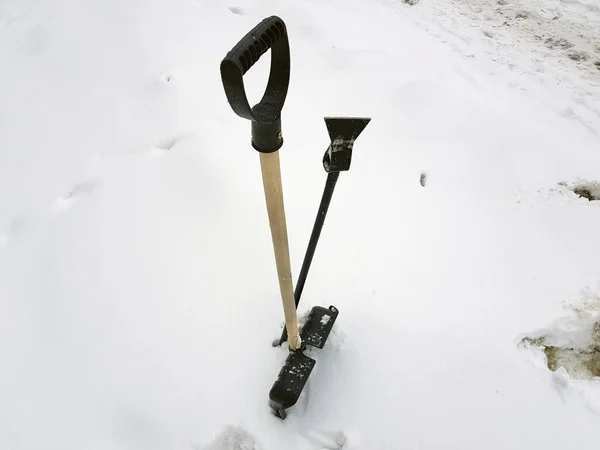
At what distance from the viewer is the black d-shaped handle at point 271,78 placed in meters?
0.74

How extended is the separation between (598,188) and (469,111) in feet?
3.05

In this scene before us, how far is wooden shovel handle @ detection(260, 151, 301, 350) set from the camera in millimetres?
947

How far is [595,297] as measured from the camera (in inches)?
74.6

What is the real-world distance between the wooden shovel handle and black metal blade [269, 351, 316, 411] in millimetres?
187

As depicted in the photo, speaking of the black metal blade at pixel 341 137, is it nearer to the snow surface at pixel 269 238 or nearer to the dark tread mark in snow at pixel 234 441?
the snow surface at pixel 269 238

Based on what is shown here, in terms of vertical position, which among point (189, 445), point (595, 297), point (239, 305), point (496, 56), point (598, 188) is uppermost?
point (496, 56)

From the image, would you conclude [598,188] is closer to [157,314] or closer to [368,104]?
[368,104]

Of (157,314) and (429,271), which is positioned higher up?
(429,271)

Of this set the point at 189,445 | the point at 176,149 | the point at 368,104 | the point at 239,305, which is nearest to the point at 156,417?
the point at 189,445

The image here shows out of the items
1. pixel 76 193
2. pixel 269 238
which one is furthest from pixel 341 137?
pixel 76 193

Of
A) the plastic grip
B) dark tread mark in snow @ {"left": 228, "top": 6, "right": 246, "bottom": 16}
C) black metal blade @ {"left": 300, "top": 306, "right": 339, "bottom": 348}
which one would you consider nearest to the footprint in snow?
black metal blade @ {"left": 300, "top": 306, "right": 339, "bottom": 348}

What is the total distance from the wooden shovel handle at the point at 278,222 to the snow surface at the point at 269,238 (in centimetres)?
47

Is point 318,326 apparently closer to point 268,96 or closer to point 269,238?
point 269,238

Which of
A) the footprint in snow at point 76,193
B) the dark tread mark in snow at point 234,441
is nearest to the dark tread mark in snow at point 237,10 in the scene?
the footprint in snow at point 76,193
